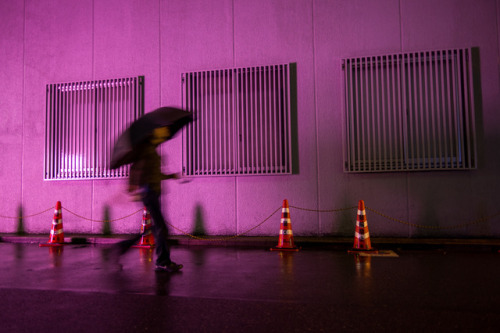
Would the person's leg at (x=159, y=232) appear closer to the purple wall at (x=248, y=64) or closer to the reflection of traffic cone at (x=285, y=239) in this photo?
the reflection of traffic cone at (x=285, y=239)

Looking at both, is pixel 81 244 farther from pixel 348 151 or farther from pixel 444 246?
pixel 444 246

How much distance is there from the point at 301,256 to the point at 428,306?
10.8ft

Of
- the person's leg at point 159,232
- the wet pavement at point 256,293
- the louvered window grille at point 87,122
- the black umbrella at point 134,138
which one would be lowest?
the wet pavement at point 256,293

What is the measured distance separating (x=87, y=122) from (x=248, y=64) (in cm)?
471

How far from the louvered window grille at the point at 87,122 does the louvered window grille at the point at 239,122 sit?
1.69 m

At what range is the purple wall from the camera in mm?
8680

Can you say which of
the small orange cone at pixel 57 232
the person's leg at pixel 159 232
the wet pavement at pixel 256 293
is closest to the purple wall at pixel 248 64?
the small orange cone at pixel 57 232

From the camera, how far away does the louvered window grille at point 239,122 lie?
9.37 m

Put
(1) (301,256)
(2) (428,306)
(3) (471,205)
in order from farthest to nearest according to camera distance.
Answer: (3) (471,205)
(1) (301,256)
(2) (428,306)

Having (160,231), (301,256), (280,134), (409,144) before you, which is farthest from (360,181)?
(160,231)

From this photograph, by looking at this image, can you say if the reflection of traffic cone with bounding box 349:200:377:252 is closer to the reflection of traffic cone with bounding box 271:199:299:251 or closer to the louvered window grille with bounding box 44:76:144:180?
the reflection of traffic cone with bounding box 271:199:299:251

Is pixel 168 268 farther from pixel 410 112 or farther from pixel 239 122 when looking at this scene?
pixel 410 112

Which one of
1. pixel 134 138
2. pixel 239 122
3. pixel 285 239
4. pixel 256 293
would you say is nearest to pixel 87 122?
pixel 239 122

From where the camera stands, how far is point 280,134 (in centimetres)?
934
